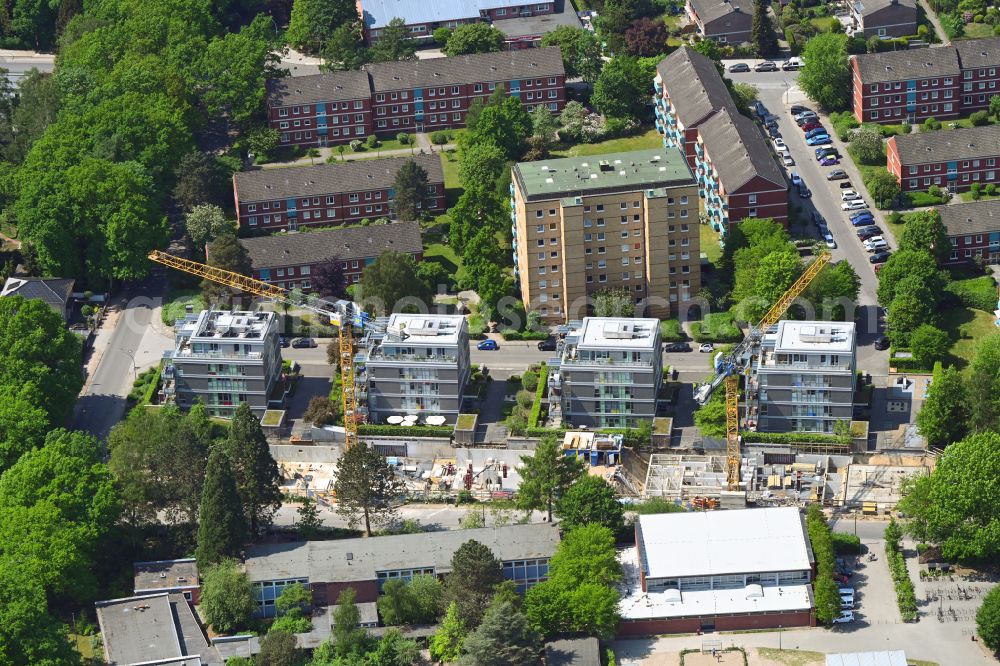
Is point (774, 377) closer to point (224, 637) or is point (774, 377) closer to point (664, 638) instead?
point (664, 638)

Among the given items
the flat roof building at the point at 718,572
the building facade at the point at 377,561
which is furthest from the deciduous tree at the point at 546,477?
the flat roof building at the point at 718,572

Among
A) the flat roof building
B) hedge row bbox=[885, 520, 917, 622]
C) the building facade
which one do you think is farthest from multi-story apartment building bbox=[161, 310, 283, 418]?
hedge row bbox=[885, 520, 917, 622]

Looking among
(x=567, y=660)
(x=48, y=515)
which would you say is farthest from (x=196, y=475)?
(x=567, y=660)

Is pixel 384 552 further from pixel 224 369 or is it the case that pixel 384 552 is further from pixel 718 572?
pixel 224 369

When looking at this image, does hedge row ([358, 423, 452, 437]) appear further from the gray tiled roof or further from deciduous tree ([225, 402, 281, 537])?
the gray tiled roof

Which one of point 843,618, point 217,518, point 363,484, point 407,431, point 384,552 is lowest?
point 843,618

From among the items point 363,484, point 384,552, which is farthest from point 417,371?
point 384,552
